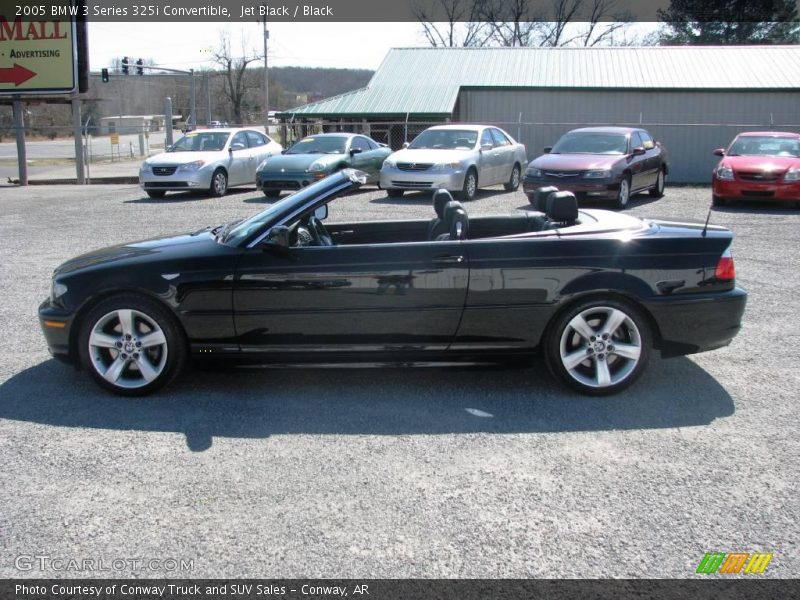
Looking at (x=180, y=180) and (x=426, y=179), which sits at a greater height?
(x=426, y=179)

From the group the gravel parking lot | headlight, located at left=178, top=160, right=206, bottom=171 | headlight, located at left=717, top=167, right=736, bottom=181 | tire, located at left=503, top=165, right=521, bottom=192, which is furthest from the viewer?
tire, located at left=503, top=165, right=521, bottom=192

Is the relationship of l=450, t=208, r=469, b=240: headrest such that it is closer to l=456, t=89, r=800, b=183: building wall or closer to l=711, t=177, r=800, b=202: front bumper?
l=711, t=177, r=800, b=202: front bumper

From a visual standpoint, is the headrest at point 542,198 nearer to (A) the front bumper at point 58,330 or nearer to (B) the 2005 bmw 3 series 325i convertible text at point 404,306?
(B) the 2005 bmw 3 series 325i convertible text at point 404,306

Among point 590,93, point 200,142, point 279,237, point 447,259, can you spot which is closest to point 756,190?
point 200,142

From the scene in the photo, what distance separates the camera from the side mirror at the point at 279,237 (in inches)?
202

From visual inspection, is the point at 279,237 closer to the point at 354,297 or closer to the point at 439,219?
the point at 354,297

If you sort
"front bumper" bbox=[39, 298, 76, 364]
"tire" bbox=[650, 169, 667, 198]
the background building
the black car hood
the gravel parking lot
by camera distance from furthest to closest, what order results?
the background building
"tire" bbox=[650, 169, 667, 198]
the black car hood
"front bumper" bbox=[39, 298, 76, 364]
the gravel parking lot

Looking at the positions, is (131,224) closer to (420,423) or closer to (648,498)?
(420,423)

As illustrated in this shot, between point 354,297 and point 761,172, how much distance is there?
41.7 ft

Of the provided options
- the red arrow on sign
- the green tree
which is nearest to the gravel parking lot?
the red arrow on sign

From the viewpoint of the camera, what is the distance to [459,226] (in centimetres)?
526

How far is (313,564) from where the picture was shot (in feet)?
10.7

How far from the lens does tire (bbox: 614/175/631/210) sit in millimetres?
15234

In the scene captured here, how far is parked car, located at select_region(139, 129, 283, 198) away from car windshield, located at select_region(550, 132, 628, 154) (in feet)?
23.7
